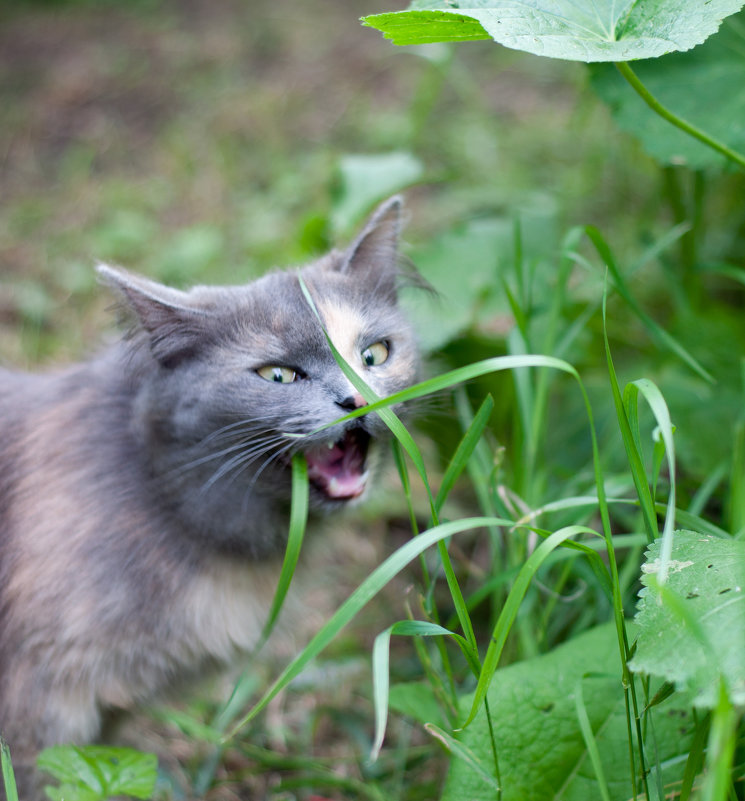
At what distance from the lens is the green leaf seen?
5.05ft

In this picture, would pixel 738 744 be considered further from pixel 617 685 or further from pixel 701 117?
pixel 701 117

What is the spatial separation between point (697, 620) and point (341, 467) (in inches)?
32.1

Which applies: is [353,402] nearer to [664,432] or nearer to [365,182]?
[664,432]

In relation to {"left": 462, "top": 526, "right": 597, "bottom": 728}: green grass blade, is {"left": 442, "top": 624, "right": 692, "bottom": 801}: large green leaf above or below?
below

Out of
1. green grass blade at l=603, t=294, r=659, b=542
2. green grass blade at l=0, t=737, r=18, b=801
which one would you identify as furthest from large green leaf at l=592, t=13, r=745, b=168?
green grass blade at l=0, t=737, r=18, b=801

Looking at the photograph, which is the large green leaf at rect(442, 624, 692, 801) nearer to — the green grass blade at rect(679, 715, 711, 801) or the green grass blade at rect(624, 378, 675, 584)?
the green grass blade at rect(679, 715, 711, 801)

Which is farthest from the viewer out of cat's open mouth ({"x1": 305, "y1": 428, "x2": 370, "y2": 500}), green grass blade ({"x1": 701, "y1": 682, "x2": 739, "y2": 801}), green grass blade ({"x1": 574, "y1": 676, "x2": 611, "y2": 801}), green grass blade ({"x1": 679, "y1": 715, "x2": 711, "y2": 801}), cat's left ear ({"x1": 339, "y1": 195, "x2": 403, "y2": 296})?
cat's left ear ({"x1": 339, "y1": 195, "x2": 403, "y2": 296})

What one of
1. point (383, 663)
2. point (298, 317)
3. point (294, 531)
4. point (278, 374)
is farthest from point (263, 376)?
point (383, 663)

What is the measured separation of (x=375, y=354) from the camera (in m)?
1.73

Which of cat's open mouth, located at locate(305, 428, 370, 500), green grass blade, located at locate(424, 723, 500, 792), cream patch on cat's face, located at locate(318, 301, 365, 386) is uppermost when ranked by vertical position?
cream patch on cat's face, located at locate(318, 301, 365, 386)

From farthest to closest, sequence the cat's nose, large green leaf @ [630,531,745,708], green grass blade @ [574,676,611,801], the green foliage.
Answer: the green foliage → the cat's nose → green grass blade @ [574,676,611,801] → large green leaf @ [630,531,745,708]

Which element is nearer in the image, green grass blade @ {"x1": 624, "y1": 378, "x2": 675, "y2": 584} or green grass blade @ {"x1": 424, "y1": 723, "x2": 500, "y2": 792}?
green grass blade @ {"x1": 624, "y1": 378, "x2": 675, "y2": 584}

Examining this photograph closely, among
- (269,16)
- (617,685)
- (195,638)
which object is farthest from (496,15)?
(269,16)

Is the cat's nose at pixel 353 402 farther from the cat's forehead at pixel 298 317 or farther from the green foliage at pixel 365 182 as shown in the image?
the green foliage at pixel 365 182
